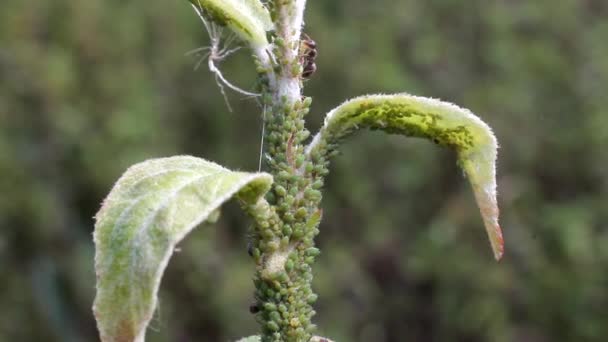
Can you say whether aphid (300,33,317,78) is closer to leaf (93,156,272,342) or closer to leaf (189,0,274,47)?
leaf (189,0,274,47)

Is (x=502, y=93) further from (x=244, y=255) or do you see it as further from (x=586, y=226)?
(x=244, y=255)

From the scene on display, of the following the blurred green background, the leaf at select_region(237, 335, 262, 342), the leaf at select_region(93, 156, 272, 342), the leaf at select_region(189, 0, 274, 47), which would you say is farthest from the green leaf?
the blurred green background

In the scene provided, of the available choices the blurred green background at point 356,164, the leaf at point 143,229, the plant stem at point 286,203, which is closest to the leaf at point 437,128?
the plant stem at point 286,203

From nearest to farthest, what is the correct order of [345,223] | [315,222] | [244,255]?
[315,222], [244,255], [345,223]

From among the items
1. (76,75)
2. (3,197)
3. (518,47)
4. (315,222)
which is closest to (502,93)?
(518,47)

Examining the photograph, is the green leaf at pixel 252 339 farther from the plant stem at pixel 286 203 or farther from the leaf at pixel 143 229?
the leaf at pixel 143 229

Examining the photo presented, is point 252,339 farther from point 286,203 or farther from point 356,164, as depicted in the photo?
point 356,164

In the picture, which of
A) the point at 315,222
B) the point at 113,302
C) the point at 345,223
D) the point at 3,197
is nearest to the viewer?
the point at 113,302
